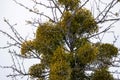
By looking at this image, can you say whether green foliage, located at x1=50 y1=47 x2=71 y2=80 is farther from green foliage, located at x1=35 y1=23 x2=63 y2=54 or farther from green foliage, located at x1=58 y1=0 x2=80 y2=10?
green foliage, located at x1=58 y1=0 x2=80 y2=10

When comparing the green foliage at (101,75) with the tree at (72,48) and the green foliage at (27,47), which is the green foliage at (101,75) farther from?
the green foliage at (27,47)

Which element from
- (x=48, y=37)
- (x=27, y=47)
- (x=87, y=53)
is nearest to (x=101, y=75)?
(x=87, y=53)

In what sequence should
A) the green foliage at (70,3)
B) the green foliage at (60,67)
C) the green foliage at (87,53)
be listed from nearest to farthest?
1. the green foliage at (60,67)
2. the green foliage at (87,53)
3. the green foliage at (70,3)

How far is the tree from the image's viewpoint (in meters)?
8.25

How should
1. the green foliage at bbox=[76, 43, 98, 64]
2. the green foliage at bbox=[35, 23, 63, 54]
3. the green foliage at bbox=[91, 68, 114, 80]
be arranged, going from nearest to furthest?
the green foliage at bbox=[76, 43, 98, 64] < the green foliage at bbox=[91, 68, 114, 80] < the green foliage at bbox=[35, 23, 63, 54]

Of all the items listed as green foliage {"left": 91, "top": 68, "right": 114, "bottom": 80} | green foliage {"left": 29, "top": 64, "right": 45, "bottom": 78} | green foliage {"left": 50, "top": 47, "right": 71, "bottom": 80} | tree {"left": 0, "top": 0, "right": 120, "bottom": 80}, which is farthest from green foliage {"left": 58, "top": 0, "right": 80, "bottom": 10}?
green foliage {"left": 91, "top": 68, "right": 114, "bottom": 80}

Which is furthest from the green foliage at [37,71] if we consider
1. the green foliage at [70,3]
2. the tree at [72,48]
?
the green foliage at [70,3]

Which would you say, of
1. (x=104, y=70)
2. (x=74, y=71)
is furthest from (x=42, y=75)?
(x=104, y=70)

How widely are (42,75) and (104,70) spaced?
163cm

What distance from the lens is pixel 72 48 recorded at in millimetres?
8445

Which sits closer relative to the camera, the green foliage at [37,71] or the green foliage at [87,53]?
the green foliage at [87,53]

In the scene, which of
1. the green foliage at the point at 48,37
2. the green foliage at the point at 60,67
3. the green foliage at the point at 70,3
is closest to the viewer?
the green foliage at the point at 60,67

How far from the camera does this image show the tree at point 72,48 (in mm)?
8250

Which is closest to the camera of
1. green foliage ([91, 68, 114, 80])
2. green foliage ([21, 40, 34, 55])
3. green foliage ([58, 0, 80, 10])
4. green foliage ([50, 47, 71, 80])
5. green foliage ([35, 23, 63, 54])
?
green foliage ([50, 47, 71, 80])
